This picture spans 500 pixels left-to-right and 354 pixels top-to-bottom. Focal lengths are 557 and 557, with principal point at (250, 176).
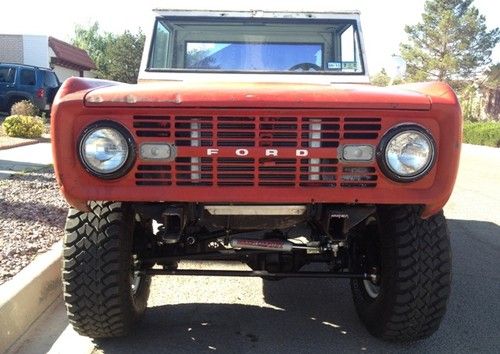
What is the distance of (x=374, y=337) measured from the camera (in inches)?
137

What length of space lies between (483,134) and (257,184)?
2277cm

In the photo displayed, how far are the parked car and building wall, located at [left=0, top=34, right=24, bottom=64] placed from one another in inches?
457

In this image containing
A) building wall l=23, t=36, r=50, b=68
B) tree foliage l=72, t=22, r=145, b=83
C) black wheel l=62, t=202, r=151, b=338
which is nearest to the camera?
black wheel l=62, t=202, r=151, b=338

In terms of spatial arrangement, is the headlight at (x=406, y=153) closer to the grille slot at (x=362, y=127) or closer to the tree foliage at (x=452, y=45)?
the grille slot at (x=362, y=127)

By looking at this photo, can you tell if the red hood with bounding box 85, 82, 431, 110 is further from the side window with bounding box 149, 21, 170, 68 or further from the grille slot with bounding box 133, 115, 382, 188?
the side window with bounding box 149, 21, 170, 68

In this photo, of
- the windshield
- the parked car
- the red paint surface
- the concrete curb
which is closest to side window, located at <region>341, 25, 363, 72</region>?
the windshield

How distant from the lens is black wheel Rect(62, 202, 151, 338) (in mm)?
3023


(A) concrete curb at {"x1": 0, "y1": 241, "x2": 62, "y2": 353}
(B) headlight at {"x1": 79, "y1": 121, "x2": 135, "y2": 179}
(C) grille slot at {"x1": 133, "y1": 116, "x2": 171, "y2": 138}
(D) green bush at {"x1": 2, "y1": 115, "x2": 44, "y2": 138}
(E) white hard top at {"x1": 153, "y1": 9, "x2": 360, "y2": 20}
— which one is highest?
(E) white hard top at {"x1": 153, "y1": 9, "x2": 360, "y2": 20}

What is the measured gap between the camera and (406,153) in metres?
2.64

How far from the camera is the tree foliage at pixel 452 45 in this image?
1455 inches

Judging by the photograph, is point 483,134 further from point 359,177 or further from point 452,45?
point 359,177

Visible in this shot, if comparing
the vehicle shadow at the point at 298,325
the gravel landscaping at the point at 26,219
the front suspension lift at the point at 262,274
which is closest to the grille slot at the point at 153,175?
the front suspension lift at the point at 262,274

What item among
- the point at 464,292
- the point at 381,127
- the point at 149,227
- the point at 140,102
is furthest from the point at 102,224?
the point at 464,292

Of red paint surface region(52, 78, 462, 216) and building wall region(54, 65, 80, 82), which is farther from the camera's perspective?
building wall region(54, 65, 80, 82)
